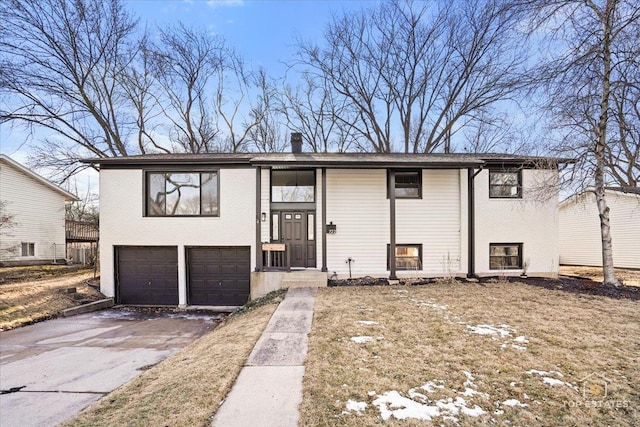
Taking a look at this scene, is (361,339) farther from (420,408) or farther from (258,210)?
(258,210)

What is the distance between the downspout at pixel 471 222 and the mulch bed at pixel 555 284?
0.47m

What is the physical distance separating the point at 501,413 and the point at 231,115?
20409 millimetres

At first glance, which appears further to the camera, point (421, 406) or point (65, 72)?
point (65, 72)

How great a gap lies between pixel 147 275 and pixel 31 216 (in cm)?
1153

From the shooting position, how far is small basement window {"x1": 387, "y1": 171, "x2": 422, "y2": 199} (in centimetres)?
1044

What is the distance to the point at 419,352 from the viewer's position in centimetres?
418

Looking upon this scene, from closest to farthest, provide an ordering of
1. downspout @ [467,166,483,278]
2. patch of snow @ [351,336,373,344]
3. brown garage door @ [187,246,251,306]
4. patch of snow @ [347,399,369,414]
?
patch of snow @ [347,399,369,414], patch of snow @ [351,336,373,344], downspout @ [467,166,483,278], brown garage door @ [187,246,251,306]

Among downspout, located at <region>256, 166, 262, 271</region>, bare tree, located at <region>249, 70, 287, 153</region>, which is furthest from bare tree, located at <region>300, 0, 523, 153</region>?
downspout, located at <region>256, 166, 262, 271</region>

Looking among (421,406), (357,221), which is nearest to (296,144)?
(357,221)

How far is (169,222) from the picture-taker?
10398mm

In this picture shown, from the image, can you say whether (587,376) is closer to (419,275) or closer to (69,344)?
(419,275)

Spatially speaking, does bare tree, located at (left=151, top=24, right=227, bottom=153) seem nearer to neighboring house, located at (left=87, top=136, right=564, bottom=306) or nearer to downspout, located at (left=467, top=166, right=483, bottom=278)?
A: neighboring house, located at (left=87, top=136, right=564, bottom=306)

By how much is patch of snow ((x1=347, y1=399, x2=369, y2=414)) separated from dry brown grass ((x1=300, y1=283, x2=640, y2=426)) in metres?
0.05

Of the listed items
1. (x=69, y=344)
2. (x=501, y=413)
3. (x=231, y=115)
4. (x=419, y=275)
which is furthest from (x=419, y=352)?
(x=231, y=115)
